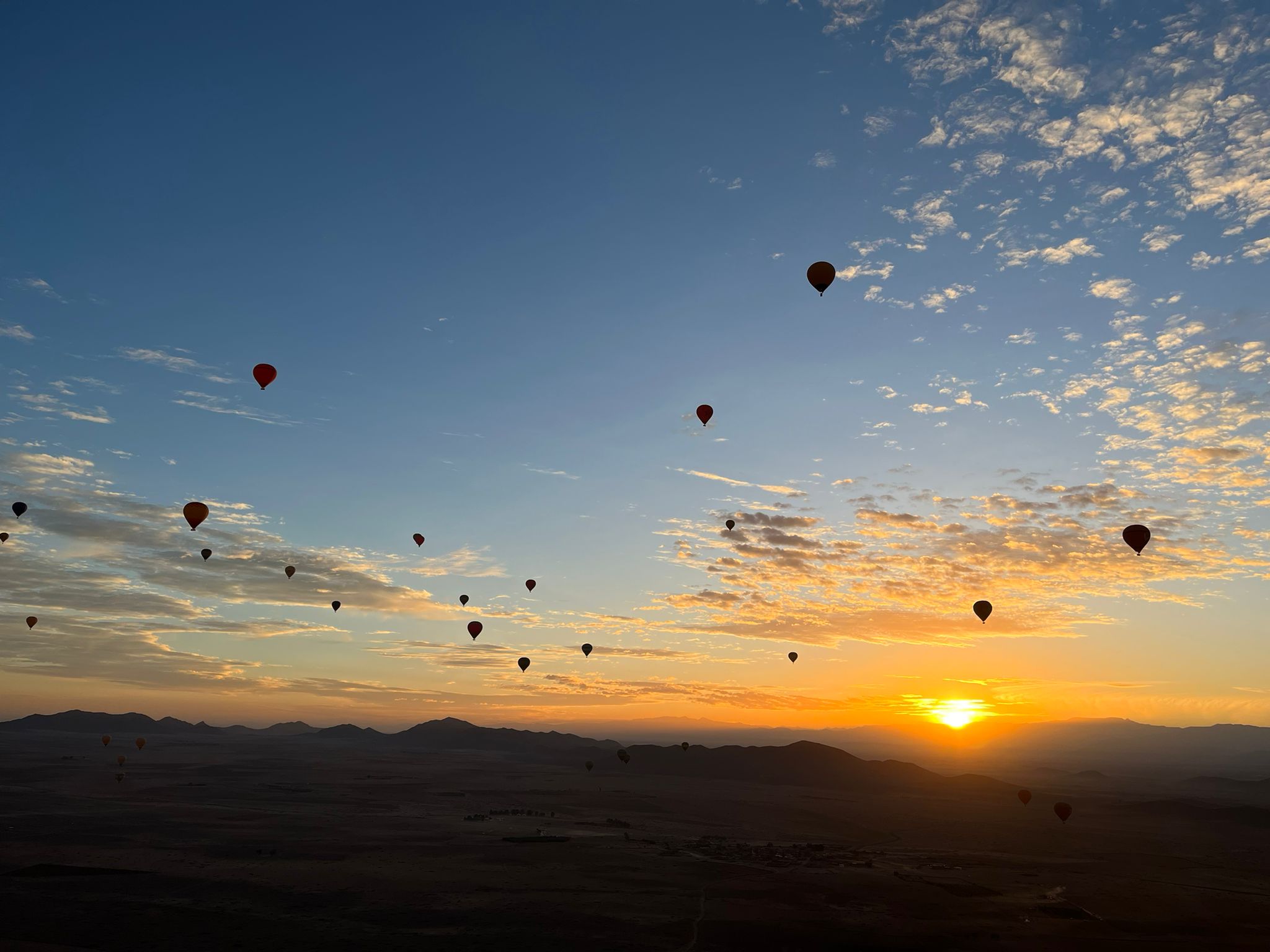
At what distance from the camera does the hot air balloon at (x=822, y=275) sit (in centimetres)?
4191

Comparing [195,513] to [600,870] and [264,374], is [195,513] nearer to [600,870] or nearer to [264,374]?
[264,374]

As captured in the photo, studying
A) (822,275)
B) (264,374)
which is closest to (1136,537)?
(822,275)

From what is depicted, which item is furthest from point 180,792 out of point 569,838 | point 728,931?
point 728,931

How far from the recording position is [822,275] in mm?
41969

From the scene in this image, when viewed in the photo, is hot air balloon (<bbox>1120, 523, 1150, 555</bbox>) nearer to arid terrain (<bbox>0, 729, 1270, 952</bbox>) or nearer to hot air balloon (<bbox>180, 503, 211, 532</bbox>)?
arid terrain (<bbox>0, 729, 1270, 952</bbox>)

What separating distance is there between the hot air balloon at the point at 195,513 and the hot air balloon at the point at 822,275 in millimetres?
36909

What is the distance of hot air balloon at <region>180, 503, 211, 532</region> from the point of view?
157 feet

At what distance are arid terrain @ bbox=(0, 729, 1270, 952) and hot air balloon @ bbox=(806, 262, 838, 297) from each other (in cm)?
3022

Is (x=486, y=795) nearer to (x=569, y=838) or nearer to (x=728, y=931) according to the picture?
(x=569, y=838)

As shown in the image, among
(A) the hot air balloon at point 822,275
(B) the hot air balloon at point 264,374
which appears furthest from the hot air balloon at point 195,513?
(A) the hot air balloon at point 822,275

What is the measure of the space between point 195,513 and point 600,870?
3183cm

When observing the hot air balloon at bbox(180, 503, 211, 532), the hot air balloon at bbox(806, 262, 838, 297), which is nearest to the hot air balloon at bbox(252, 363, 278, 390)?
the hot air balloon at bbox(180, 503, 211, 532)

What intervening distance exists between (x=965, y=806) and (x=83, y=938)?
10473 cm

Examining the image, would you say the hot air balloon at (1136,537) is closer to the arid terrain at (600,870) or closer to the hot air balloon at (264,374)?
the arid terrain at (600,870)
